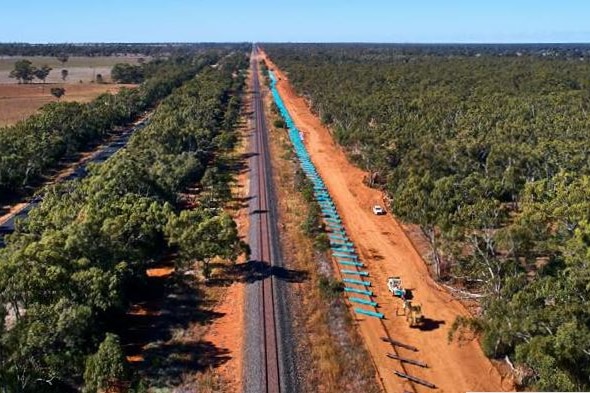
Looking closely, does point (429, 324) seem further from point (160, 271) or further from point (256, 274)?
point (160, 271)

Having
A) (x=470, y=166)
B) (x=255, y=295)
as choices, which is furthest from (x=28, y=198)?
(x=470, y=166)

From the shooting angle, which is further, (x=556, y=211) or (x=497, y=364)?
(x=556, y=211)

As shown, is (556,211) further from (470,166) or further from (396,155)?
(396,155)

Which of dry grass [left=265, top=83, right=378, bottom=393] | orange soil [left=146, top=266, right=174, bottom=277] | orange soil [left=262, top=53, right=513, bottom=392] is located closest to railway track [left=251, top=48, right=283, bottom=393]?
dry grass [left=265, top=83, right=378, bottom=393]

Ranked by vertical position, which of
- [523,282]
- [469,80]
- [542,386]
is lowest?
[542,386]

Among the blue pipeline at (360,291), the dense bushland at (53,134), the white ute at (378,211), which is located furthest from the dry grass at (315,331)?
the dense bushland at (53,134)

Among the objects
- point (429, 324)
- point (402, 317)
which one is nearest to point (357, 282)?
point (402, 317)

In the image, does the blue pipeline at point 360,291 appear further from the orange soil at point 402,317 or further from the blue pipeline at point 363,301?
the blue pipeline at point 363,301
